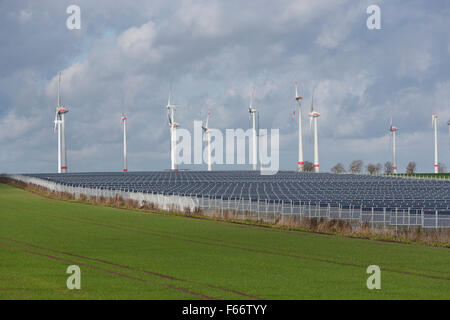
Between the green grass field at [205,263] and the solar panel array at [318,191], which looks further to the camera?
the solar panel array at [318,191]

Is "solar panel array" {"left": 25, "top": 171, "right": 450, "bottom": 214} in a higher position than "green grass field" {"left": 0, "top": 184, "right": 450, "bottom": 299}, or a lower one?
higher

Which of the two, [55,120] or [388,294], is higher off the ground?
[55,120]

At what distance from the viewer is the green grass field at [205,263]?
1653cm

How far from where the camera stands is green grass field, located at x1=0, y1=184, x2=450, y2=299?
16.5 meters

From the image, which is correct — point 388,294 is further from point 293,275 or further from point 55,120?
point 55,120

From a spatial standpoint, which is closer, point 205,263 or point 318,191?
point 205,263

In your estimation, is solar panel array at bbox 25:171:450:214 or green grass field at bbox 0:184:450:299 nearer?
green grass field at bbox 0:184:450:299

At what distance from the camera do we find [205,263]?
71.9 feet

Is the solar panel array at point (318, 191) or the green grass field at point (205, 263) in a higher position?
the solar panel array at point (318, 191)

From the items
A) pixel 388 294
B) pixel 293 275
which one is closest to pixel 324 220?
pixel 293 275

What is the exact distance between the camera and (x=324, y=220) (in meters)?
37.0

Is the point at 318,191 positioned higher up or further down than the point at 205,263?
higher up
